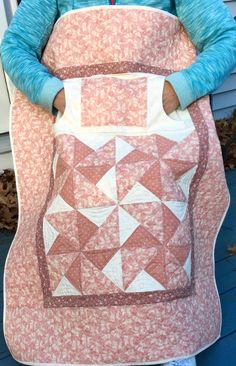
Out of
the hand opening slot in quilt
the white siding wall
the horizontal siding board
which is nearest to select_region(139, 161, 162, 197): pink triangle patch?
the hand opening slot in quilt

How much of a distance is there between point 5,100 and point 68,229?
132cm

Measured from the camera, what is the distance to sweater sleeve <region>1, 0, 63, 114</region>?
145 centimetres

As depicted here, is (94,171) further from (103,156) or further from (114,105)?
(114,105)

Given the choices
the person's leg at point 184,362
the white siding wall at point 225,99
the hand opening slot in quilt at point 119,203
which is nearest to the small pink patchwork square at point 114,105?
the hand opening slot in quilt at point 119,203

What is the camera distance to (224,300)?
1.63 metres

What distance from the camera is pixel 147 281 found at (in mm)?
1217

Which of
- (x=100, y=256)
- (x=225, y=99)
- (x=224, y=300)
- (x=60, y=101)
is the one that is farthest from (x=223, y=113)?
(x=100, y=256)

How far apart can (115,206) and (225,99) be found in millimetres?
2399

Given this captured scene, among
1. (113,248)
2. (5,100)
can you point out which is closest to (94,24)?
(113,248)

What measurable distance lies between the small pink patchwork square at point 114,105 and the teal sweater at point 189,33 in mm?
119

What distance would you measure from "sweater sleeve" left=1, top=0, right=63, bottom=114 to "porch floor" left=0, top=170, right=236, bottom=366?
81cm

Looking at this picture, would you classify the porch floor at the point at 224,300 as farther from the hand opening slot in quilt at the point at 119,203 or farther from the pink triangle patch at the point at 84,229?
the pink triangle patch at the point at 84,229

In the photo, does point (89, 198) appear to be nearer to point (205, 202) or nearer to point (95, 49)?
point (205, 202)

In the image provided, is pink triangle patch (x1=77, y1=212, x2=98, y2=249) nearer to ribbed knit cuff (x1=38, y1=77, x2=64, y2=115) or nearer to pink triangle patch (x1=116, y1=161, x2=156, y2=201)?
pink triangle patch (x1=116, y1=161, x2=156, y2=201)
